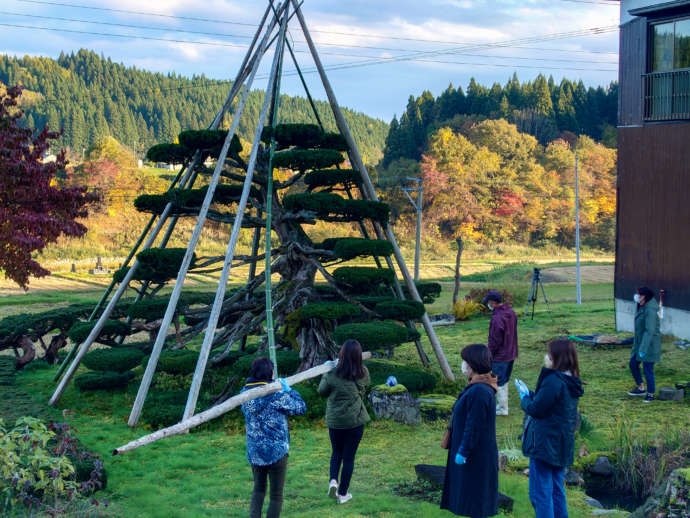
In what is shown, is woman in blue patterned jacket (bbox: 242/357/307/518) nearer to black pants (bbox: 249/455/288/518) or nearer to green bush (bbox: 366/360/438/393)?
black pants (bbox: 249/455/288/518)

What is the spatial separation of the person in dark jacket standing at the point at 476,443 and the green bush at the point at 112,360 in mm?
7160

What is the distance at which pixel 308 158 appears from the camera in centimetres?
1133

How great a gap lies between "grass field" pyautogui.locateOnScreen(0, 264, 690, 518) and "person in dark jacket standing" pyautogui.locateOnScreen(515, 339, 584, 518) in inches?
36.0

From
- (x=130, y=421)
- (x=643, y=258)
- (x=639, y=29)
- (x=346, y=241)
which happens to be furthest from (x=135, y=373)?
(x=639, y=29)

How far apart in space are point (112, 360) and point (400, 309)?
4448mm

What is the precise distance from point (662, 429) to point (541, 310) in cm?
1492

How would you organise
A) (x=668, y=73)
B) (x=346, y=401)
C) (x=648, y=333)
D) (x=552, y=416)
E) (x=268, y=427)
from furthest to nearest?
(x=668, y=73), (x=648, y=333), (x=346, y=401), (x=268, y=427), (x=552, y=416)

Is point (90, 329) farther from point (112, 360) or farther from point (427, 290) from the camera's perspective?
point (427, 290)

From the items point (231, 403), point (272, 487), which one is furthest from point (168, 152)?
point (272, 487)

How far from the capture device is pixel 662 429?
871 cm

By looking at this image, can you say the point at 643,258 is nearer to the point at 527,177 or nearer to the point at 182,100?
the point at 527,177

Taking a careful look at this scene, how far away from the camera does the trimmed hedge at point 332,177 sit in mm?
12414

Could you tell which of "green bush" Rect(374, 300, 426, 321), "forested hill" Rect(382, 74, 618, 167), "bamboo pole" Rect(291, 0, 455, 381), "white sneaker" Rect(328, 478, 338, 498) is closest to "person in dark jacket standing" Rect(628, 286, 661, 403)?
"bamboo pole" Rect(291, 0, 455, 381)

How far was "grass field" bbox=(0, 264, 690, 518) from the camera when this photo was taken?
6.47 m
